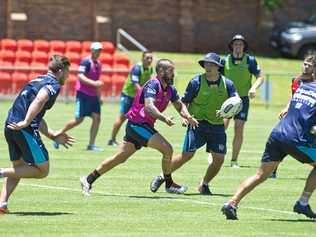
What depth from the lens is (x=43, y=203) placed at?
45.7 feet

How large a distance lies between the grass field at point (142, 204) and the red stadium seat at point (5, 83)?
13.3 metres

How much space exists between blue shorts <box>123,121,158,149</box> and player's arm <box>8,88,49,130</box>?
7.42 ft

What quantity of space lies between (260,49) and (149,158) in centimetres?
2822

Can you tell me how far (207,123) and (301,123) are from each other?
2.92 m

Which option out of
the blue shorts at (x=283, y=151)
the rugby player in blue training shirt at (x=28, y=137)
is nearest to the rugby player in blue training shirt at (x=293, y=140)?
the blue shorts at (x=283, y=151)

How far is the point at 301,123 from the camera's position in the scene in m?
12.6

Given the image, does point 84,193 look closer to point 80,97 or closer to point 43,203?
point 43,203

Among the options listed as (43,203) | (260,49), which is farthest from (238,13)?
(43,203)

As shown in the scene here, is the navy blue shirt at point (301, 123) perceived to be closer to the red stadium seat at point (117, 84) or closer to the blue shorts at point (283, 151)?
the blue shorts at point (283, 151)

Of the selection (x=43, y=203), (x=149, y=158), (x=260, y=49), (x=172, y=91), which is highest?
(x=172, y=91)

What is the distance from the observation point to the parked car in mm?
44125

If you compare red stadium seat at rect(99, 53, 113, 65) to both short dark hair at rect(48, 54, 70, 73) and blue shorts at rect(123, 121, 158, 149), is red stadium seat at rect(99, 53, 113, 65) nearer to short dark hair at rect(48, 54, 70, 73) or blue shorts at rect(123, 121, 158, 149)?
blue shorts at rect(123, 121, 158, 149)

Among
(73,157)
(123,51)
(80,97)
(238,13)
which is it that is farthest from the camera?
(238,13)

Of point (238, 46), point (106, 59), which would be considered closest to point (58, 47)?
point (106, 59)
